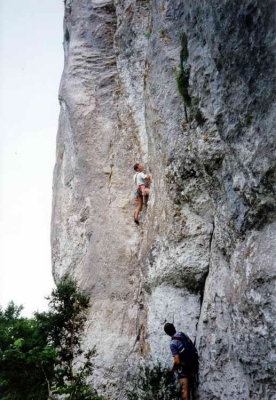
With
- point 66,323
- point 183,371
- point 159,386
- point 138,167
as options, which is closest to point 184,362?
point 183,371

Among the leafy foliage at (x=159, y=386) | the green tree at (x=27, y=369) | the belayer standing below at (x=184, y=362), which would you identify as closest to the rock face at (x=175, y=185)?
the belayer standing below at (x=184, y=362)

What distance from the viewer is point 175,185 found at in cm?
1020

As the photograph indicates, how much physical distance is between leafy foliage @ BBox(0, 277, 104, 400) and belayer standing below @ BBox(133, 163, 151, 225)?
3209 mm

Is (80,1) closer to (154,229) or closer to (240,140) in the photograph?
(154,229)

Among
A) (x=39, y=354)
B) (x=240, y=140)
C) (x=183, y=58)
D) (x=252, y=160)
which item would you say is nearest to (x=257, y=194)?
(x=252, y=160)

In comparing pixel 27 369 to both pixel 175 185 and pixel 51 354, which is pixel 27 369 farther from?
pixel 175 185

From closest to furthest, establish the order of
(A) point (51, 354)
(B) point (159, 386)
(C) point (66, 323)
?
(B) point (159, 386)
(A) point (51, 354)
(C) point (66, 323)

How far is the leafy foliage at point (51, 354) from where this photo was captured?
9750 mm

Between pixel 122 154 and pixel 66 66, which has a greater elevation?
pixel 66 66

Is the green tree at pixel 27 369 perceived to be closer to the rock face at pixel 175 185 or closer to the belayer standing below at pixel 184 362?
the rock face at pixel 175 185

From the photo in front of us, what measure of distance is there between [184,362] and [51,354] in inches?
123

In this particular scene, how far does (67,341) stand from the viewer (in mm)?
11453

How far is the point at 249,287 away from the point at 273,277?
67 cm

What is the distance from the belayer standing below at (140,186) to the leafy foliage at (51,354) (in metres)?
3.21
